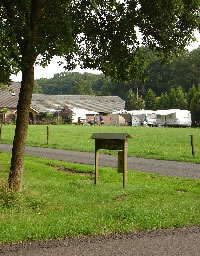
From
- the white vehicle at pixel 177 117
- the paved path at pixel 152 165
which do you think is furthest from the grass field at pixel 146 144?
the white vehicle at pixel 177 117

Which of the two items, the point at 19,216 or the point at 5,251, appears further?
the point at 19,216

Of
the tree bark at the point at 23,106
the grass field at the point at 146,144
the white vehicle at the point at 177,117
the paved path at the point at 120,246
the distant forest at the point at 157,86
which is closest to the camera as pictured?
the paved path at the point at 120,246

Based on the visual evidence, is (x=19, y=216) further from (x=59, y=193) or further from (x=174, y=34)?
(x=174, y=34)

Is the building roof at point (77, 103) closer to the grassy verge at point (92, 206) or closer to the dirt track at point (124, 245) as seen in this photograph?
the grassy verge at point (92, 206)

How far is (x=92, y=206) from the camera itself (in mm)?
7500

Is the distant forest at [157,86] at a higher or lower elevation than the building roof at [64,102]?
higher

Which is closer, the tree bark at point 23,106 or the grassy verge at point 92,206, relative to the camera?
the grassy verge at point 92,206

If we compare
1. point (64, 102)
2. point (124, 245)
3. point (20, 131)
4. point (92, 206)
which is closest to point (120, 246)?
point (124, 245)

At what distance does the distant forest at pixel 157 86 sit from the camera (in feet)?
252

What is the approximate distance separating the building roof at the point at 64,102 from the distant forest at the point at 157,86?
14.9 feet

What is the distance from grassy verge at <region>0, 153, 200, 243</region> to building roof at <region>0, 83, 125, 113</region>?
2389 inches

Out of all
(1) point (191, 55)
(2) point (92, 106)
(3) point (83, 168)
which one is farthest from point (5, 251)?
(1) point (191, 55)

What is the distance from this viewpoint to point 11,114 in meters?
67.9

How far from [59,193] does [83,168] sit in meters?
4.35
